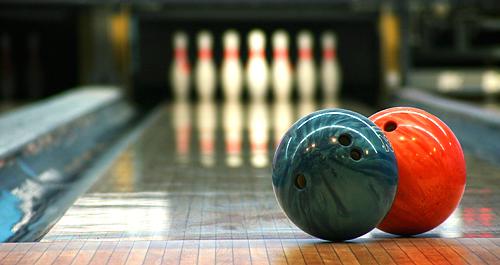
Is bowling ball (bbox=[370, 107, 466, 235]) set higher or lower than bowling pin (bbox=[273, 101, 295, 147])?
higher

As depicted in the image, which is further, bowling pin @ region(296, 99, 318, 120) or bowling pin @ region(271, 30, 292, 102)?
bowling pin @ region(271, 30, 292, 102)

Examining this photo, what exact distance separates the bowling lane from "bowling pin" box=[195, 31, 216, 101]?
14.6 feet

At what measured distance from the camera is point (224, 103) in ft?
43.5

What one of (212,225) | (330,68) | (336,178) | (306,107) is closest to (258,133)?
(306,107)

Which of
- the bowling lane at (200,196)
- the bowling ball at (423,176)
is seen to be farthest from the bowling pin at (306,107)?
the bowling ball at (423,176)

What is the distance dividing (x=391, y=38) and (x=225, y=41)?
2416mm

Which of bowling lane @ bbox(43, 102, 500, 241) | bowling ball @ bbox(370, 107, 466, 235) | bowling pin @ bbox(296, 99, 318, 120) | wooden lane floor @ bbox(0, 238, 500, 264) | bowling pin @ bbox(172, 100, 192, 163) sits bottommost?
bowling pin @ bbox(296, 99, 318, 120)

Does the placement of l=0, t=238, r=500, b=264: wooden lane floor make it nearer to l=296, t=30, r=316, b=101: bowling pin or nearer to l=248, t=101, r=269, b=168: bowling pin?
l=248, t=101, r=269, b=168: bowling pin

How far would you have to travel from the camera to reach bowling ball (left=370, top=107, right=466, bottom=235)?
4.01 metres

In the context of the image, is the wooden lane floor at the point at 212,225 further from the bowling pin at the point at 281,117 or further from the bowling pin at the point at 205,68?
the bowling pin at the point at 205,68

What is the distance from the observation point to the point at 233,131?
31.5ft

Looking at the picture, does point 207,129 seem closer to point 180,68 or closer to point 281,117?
point 281,117

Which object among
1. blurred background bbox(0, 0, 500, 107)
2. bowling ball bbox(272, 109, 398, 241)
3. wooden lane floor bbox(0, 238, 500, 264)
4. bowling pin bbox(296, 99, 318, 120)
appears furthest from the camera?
blurred background bbox(0, 0, 500, 107)

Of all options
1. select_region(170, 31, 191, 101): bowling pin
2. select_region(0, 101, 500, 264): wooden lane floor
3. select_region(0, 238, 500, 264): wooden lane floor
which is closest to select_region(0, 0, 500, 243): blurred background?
select_region(170, 31, 191, 101): bowling pin
